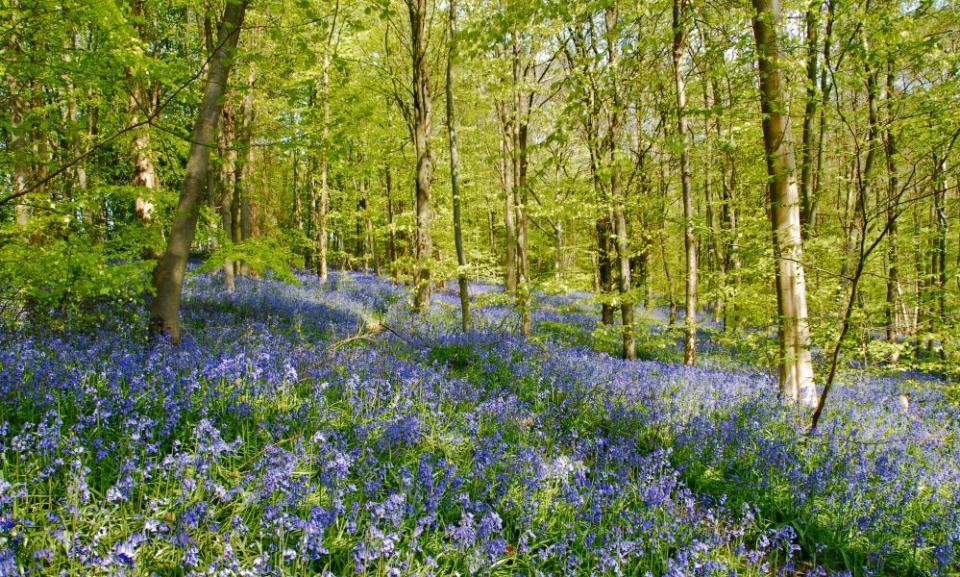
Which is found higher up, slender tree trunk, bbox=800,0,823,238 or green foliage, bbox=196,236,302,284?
slender tree trunk, bbox=800,0,823,238

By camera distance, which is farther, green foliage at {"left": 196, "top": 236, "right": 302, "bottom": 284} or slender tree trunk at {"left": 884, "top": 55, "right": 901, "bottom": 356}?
green foliage at {"left": 196, "top": 236, "right": 302, "bottom": 284}

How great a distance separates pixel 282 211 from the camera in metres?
42.4

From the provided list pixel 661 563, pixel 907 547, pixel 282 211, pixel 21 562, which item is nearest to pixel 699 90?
pixel 907 547

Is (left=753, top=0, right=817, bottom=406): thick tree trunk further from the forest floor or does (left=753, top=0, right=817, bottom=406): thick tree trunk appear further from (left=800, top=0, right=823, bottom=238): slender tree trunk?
the forest floor

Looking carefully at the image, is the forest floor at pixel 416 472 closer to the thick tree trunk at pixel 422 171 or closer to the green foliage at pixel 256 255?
the green foliage at pixel 256 255

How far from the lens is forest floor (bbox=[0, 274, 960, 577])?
99.7 inches

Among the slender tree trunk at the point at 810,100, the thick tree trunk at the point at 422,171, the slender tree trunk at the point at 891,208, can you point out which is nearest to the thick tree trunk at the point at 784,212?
the slender tree trunk at the point at 810,100

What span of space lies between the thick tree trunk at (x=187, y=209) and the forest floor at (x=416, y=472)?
42 centimetres

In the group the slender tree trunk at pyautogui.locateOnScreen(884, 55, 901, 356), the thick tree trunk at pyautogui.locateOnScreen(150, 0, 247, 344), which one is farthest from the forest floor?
the slender tree trunk at pyautogui.locateOnScreen(884, 55, 901, 356)

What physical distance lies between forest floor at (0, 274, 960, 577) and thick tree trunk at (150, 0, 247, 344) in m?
0.42

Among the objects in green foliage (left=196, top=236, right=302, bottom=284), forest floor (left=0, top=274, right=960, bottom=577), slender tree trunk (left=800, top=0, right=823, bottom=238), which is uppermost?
slender tree trunk (left=800, top=0, right=823, bottom=238)

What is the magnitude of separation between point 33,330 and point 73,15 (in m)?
3.51

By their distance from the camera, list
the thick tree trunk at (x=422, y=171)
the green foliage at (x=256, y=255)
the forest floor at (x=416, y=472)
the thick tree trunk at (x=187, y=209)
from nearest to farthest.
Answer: the forest floor at (x=416, y=472), the thick tree trunk at (x=187, y=209), the green foliage at (x=256, y=255), the thick tree trunk at (x=422, y=171)

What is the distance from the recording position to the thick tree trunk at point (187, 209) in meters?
5.64
